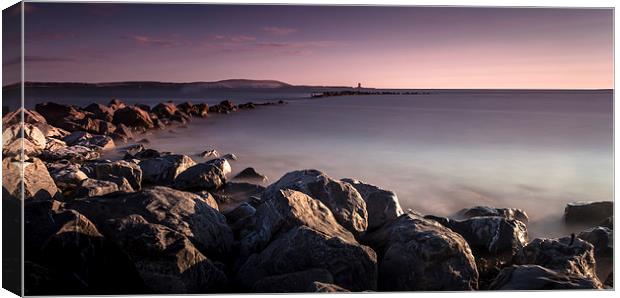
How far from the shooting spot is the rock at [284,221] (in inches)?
169

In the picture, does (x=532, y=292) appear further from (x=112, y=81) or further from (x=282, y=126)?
(x=112, y=81)

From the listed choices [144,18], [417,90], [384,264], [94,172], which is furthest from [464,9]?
[94,172]

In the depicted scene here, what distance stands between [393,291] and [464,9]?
6.94ft

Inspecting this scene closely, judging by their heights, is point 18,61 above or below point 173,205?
above

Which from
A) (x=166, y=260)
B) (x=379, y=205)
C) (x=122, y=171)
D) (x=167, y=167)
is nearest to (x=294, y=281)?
(x=166, y=260)

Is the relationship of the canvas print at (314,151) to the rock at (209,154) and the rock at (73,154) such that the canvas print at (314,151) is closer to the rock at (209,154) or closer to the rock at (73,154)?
the rock at (209,154)

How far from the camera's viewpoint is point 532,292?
4113 mm

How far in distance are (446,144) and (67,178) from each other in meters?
3.14

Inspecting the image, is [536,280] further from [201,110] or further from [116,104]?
[116,104]

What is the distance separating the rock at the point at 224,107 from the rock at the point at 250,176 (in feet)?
1.78

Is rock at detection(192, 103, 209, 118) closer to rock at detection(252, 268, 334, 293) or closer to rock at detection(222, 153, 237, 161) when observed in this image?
rock at detection(222, 153, 237, 161)

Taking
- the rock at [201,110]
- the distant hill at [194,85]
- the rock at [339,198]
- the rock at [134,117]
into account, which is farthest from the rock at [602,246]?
the rock at [134,117]

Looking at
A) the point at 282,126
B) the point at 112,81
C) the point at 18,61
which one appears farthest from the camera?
the point at 282,126

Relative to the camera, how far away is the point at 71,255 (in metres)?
3.85
